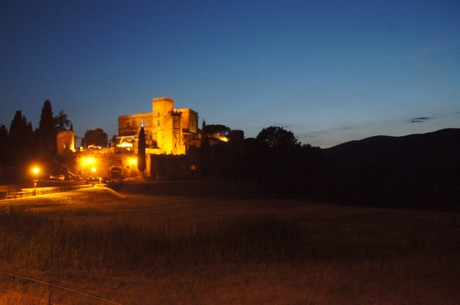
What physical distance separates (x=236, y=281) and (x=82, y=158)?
171 feet

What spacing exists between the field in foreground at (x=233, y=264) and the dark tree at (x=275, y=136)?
197ft

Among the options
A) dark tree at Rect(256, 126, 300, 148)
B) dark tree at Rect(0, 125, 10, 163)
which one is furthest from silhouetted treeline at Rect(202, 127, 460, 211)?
dark tree at Rect(0, 125, 10, 163)

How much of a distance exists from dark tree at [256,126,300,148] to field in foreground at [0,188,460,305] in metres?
60.1

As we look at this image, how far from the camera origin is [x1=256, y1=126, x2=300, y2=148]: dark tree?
77750 mm

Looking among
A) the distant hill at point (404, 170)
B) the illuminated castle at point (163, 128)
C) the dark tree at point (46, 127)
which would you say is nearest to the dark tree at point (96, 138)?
the illuminated castle at point (163, 128)

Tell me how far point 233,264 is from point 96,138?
260ft

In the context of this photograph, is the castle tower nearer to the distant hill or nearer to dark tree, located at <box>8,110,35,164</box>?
dark tree, located at <box>8,110,35,164</box>

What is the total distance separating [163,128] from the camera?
238ft

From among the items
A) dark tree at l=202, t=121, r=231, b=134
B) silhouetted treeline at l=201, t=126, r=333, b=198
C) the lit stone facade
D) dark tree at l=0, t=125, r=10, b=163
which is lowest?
silhouetted treeline at l=201, t=126, r=333, b=198

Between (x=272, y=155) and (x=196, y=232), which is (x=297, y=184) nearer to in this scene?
(x=272, y=155)

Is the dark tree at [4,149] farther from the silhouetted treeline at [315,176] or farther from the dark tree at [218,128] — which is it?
the dark tree at [218,128]

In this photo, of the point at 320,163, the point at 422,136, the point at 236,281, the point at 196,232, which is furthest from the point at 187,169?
the point at 422,136

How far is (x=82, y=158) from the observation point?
57.5 metres

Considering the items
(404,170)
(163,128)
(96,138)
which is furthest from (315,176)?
(96,138)
